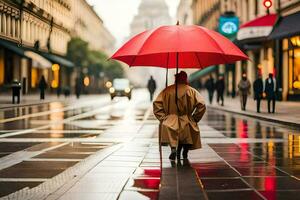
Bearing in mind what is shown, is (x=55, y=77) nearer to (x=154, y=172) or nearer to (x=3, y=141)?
(x=3, y=141)

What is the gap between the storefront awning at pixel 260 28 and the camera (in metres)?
35.0

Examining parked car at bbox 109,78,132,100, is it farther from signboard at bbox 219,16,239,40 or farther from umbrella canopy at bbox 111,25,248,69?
umbrella canopy at bbox 111,25,248,69

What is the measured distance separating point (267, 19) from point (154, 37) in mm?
28585

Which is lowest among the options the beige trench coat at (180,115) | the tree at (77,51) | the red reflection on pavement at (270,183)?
the red reflection on pavement at (270,183)

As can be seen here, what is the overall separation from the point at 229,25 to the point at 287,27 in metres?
14.0

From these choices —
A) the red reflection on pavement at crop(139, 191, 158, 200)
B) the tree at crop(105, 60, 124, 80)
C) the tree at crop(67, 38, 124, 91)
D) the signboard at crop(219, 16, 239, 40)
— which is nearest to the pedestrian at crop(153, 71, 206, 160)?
the red reflection on pavement at crop(139, 191, 158, 200)

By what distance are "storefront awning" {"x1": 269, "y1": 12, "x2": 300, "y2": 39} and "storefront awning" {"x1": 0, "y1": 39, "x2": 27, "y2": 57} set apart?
70.5 feet

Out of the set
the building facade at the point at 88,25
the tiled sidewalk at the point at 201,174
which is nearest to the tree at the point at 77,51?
the building facade at the point at 88,25

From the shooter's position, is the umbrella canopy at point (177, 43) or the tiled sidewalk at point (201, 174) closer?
the tiled sidewalk at point (201, 174)

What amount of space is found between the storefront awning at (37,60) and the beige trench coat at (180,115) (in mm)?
41338

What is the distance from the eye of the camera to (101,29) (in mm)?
115250

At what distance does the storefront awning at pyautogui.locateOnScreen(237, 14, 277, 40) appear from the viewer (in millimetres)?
34969

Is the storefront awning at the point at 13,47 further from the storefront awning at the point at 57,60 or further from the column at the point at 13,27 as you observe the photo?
the storefront awning at the point at 57,60

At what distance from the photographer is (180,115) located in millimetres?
9086
